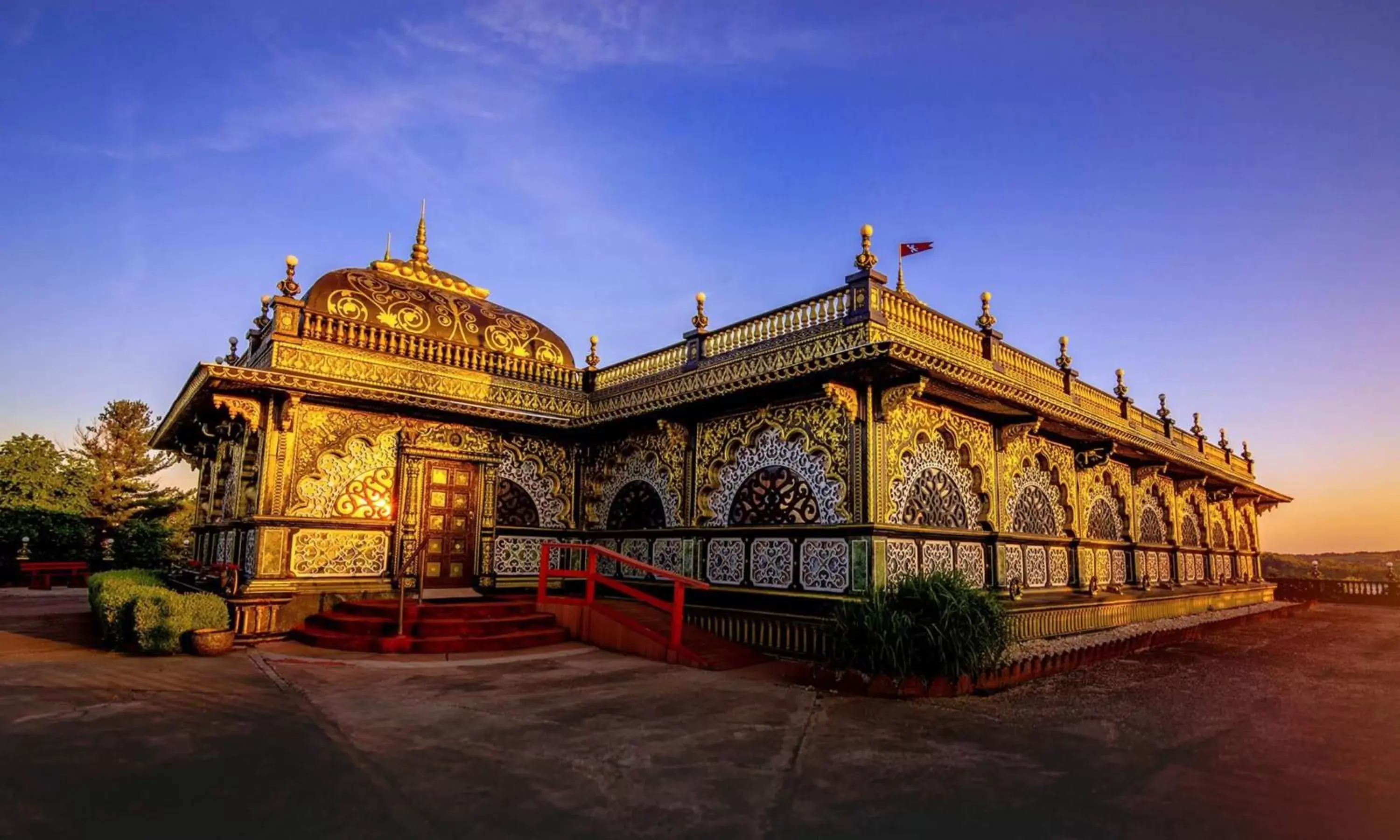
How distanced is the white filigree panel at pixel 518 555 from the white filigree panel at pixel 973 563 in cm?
687

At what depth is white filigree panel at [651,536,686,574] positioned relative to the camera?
40.3ft

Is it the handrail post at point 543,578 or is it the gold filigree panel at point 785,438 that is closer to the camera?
the gold filigree panel at point 785,438

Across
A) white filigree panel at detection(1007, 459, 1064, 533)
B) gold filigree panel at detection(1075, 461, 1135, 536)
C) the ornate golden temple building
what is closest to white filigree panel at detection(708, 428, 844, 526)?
the ornate golden temple building

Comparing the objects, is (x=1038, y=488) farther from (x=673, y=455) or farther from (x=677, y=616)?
(x=677, y=616)

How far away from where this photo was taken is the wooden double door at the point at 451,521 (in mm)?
12609

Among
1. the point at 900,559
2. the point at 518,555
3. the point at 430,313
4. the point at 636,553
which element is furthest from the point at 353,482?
the point at 900,559

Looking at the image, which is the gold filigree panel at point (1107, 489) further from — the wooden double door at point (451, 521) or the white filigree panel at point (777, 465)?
the wooden double door at point (451, 521)

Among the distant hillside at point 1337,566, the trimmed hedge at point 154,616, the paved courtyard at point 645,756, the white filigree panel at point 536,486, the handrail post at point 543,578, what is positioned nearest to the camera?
the paved courtyard at point 645,756

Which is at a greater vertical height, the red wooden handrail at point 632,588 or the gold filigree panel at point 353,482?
the gold filigree panel at point 353,482

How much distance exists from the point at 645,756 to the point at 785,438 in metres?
6.39

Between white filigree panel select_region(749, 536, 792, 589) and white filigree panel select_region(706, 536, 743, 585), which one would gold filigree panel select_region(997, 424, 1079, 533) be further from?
white filigree panel select_region(706, 536, 743, 585)

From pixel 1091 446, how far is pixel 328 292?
14258 millimetres

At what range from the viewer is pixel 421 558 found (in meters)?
10.6

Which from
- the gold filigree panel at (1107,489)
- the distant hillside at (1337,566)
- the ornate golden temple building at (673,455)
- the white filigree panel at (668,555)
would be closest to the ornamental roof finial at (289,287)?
the ornate golden temple building at (673,455)
